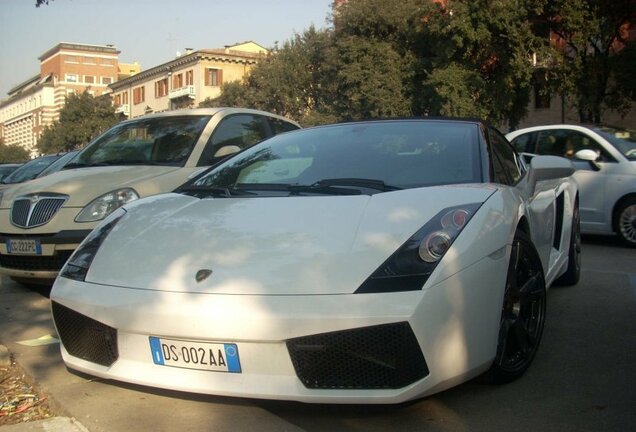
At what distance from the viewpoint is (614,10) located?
899 inches

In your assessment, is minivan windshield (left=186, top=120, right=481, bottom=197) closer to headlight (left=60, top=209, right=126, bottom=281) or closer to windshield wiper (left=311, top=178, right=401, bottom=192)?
windshield wiper (left=311, top=178, right=401, bottom=192)

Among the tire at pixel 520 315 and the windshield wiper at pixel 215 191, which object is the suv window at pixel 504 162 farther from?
the windshield wiper at pixel 215 191

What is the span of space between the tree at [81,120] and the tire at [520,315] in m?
55.6

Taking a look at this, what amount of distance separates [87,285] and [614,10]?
24770 mm

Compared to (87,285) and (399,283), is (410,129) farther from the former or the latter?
(87,285)

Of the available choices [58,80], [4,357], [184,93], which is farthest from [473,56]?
[58,80]

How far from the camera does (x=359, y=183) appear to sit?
125 inches

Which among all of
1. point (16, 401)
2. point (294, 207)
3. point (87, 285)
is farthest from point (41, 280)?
point (294, 207)

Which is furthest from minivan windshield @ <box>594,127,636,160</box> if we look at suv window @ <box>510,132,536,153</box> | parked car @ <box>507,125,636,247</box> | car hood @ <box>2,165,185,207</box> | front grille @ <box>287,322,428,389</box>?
front grille @ <box>287,322,428,389</box>

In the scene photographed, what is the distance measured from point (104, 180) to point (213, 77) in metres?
59.5

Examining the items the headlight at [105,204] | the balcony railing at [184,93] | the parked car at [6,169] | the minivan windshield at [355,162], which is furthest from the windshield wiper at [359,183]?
the balcony railing at [184,93]

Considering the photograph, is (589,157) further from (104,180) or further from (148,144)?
(104,180)

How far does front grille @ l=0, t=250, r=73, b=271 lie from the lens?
187 inches

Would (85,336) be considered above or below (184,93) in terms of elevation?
below
